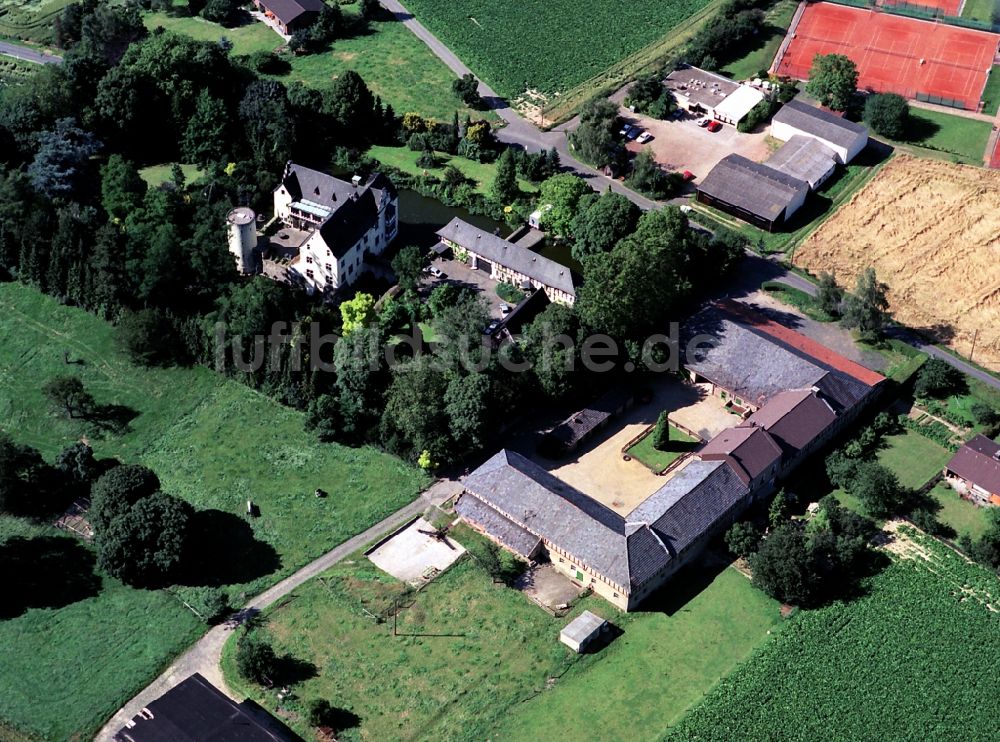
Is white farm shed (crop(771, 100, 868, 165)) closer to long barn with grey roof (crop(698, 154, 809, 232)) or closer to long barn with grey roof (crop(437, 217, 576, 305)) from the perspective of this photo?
long barn with grey roof (crop(698, 154, 809, 232))

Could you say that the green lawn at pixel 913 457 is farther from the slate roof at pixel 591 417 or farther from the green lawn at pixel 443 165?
the green lawn at pixel 443 165

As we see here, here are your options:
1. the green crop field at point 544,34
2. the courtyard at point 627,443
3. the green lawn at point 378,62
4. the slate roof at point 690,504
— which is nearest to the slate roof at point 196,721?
the slate roof at point 690,504

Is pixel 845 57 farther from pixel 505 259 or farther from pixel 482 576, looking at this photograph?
pixel 482 576

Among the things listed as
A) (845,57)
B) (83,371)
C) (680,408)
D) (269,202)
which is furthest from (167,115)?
(845,57)

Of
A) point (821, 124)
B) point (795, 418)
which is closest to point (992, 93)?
point (821, 124)

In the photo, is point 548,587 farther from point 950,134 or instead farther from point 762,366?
point 950,134
